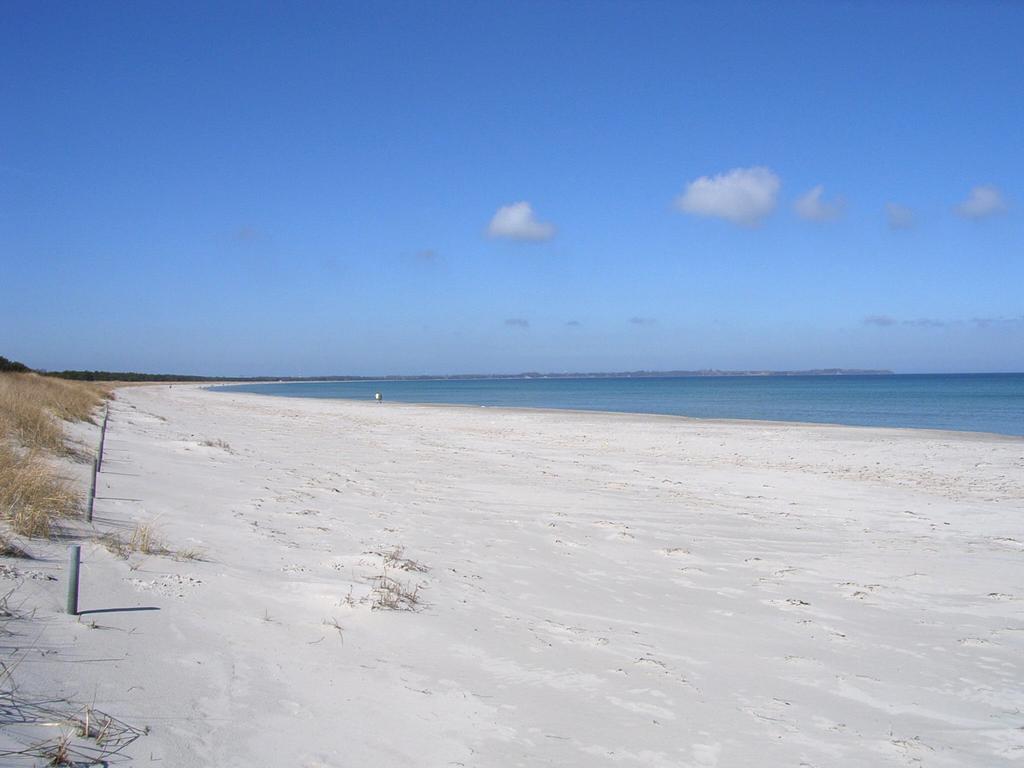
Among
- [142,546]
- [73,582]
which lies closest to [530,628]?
[73,582]

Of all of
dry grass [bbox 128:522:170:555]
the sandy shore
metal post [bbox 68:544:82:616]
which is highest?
metal post [bbox 68:544:82:616]

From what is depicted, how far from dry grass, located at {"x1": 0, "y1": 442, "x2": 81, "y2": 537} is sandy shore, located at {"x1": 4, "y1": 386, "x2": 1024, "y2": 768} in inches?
14.6

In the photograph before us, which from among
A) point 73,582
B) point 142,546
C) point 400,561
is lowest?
point 400,561

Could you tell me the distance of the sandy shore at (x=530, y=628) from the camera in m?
3.57

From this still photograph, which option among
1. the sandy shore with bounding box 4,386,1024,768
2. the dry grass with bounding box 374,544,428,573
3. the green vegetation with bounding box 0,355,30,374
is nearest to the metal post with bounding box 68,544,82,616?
the sandy shore with bounding box 4,386,1024,768

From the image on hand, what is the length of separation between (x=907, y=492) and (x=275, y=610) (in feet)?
39.3

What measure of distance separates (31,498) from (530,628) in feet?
14.3

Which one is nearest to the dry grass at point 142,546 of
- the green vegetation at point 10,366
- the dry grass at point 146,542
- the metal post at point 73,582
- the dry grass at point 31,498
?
the dry grass at point 146,542

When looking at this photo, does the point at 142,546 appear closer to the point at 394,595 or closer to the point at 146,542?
the point at 146,542

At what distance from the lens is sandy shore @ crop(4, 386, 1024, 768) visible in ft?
11.7

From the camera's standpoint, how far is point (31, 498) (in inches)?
238

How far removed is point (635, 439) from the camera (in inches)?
918

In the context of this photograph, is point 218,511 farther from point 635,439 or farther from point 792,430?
point 792,430

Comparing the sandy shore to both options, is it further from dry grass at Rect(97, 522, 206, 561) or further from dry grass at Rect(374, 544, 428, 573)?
dry grass at Rect(97, 522, 206, 561)
